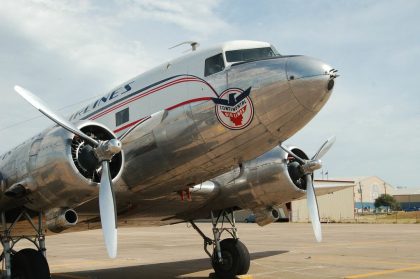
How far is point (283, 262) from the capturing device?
1548 centimetres

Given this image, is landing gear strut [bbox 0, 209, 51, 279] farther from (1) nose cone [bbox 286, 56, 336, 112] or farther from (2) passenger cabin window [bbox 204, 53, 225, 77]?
(1) nose cone [bbox 286, 56, 336, 112]

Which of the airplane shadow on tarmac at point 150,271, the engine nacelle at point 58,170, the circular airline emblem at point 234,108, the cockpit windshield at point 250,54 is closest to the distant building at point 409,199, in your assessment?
the airplane shadow on tarmac at point 150,271

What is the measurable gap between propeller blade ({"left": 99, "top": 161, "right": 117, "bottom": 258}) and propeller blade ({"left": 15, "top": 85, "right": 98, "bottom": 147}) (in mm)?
582

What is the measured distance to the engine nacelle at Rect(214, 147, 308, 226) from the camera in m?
12.1

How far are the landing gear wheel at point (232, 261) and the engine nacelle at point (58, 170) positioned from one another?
16.8ft

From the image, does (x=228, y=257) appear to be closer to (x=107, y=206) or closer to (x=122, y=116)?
(x=122, y=116)

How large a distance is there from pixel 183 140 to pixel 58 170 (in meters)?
2.25

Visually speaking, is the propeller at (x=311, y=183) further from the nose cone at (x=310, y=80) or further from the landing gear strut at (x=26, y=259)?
the landing gear strut at (x=26, y=259)

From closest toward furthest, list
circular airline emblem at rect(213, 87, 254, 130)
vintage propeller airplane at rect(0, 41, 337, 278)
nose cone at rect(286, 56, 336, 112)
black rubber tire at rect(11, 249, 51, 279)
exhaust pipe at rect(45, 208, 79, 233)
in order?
nose cone at rect(286, 56, 336, 112) < vintage propeller airplane at rect(0, 41, 337, 278) < circular airline emblem at rect(213, 87, 254, 130) < exhaust pipe at rect(45, 208, 79, 233) < black rubber tire at rect(11, 249, 51, 279)

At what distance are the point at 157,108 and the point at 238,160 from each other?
73.7 inches

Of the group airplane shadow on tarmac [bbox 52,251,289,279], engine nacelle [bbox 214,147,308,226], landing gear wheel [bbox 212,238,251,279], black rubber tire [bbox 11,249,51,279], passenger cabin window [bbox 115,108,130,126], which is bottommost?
airplane shadow on tarmac [bbox 52,251,289,279]

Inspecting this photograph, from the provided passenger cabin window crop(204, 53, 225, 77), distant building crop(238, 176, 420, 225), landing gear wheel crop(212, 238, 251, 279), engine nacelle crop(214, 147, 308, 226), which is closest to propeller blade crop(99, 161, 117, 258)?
passenger cabin window crop(204, 53, 225, 77)

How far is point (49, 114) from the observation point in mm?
8797

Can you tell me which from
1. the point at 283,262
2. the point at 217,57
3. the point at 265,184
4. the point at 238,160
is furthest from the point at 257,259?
the point at 217,57
